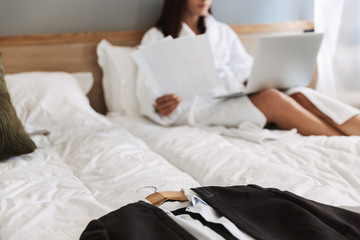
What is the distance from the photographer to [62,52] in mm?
2107

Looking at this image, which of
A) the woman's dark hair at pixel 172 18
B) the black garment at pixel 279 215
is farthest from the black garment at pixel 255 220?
the woman's dark hair at pixel 172 18

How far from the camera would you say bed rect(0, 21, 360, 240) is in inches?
43.1

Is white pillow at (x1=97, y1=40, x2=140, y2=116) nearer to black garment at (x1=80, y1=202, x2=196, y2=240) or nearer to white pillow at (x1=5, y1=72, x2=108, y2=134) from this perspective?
white pillow at (x1=5, y1=72, x2=108, y2=134)

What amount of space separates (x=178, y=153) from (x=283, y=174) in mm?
418

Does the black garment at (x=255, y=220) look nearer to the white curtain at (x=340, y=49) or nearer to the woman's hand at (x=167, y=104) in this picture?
the woman's hand at (x=167, y=104)

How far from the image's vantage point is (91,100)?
7.25 feet

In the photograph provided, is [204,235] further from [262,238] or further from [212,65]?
[212,65]

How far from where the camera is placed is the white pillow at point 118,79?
6.95 feet

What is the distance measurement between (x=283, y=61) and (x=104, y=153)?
85 centimetres

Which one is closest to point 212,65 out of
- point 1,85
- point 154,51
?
point 154,51

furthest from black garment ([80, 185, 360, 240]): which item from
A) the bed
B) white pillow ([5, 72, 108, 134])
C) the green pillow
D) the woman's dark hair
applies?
the woman's dark hair

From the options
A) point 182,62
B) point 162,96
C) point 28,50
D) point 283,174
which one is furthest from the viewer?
point 28,50

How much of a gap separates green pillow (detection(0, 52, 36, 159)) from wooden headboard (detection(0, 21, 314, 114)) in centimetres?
57

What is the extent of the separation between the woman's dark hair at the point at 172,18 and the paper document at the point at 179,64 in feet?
1.37
